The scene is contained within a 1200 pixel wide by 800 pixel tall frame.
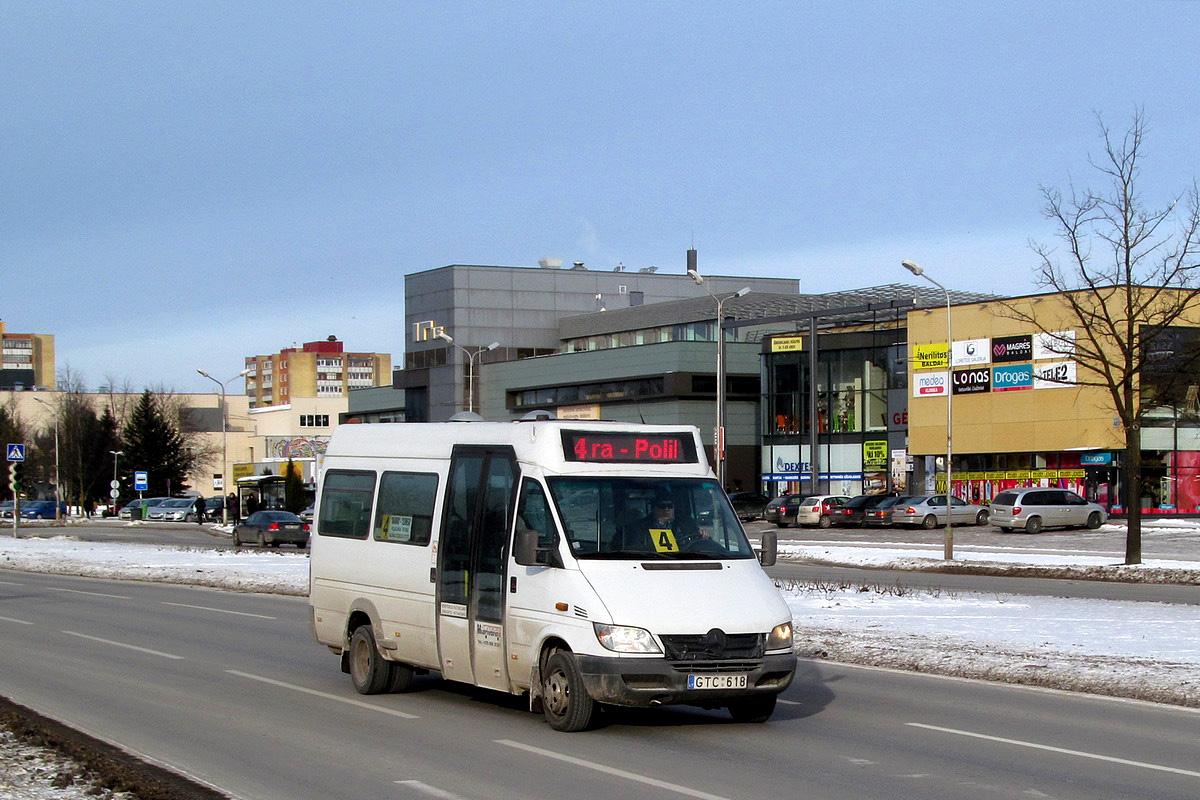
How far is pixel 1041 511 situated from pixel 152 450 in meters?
78.6

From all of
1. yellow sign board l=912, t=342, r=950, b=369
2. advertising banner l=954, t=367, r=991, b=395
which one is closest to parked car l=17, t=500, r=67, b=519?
yellow sign board l=912, t=342, r=950, b=369

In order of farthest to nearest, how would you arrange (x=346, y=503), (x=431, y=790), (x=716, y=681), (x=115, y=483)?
(x=115, y=483) → (x=346, y=503) → (x=716, y=681) → (x=431, y=790)

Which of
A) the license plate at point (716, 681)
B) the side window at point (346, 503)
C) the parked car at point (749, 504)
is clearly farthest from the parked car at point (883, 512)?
the license plate at point (716, 681)

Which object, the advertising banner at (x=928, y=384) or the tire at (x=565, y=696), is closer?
the tire at (x=565, y=696)

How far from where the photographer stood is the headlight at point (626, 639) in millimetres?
10062

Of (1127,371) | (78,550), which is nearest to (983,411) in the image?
(1127,371)

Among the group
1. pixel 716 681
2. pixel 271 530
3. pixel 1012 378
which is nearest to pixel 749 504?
pixel 1012 378

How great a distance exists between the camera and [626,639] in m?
10.1

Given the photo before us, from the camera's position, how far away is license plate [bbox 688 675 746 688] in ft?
33.1

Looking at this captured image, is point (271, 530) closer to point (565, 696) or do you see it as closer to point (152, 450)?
point (565, 696)

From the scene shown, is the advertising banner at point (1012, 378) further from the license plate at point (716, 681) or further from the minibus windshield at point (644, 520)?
the license plate at point (716, 681)

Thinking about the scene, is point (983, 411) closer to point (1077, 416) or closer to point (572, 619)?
point (1077, 416)

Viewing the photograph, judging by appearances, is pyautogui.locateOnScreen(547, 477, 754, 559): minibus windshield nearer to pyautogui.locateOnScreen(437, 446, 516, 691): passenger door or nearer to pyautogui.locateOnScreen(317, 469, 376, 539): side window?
pyautogui.locateOnScreen(437, 446, 516, 691): passenger door

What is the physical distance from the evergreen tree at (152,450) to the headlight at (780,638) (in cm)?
10384
